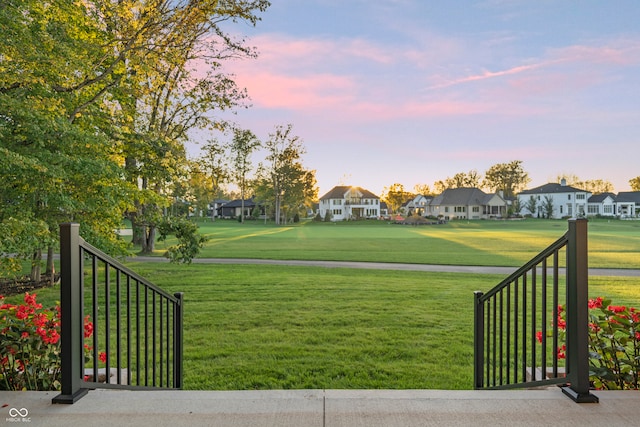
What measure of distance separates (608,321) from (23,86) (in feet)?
27.5

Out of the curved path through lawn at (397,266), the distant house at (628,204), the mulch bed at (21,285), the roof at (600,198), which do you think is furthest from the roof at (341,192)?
the mulch bed at (21,285)

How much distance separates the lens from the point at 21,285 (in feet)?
38.5

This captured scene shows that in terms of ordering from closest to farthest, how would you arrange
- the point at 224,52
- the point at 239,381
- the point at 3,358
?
the point at 3,358
the point at 239,381
the point at 224,52

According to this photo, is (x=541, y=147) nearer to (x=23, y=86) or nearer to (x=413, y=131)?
(x=413, y=131)

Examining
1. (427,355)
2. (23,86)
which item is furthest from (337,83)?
(427,355)

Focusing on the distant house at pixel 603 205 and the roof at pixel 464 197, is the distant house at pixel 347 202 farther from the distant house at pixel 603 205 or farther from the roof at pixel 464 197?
the distant house at pixel 603 205

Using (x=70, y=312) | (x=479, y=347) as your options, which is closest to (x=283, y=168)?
(x=479, y=347)

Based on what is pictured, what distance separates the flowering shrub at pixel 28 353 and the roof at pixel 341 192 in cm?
7948

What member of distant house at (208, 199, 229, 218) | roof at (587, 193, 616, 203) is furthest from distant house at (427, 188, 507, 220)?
distant house at (208, 199, 229, 218)

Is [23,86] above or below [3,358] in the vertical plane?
above

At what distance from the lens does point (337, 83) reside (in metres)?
22.0

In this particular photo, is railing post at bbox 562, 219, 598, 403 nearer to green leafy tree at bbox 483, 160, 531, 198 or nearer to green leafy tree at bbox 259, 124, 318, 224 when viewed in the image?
green leafy tree at bbox 259, 124, 318, 224

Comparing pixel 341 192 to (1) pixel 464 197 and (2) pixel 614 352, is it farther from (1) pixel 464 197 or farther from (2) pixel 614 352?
(2) pixel 614 352

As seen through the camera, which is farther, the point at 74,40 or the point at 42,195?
the point at 74,40
